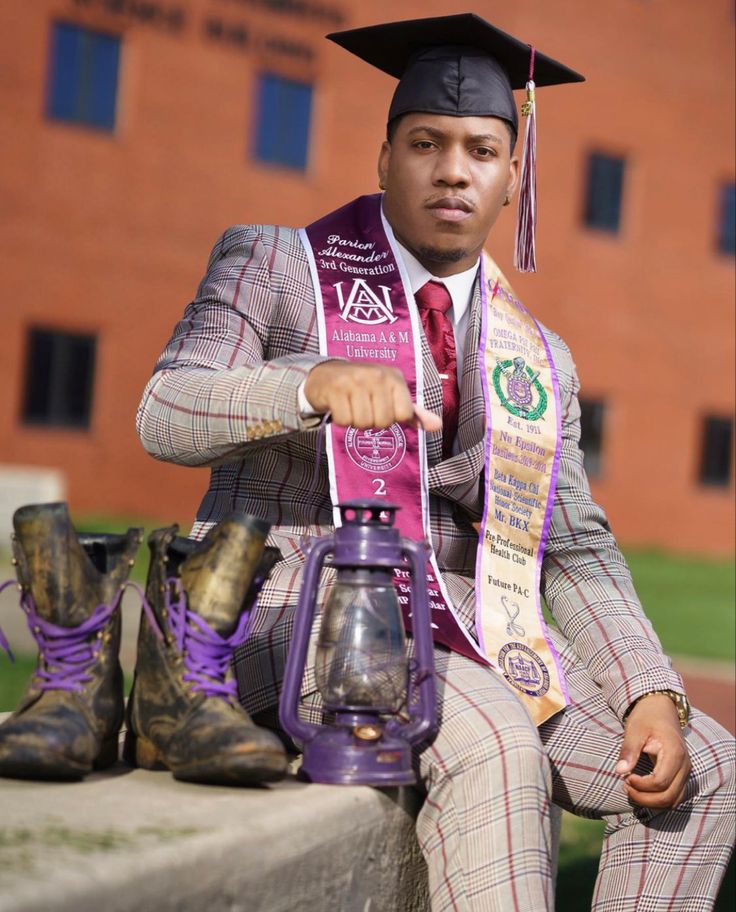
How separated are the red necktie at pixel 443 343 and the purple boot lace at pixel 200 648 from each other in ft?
2.84

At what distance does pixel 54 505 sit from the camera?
2232mm

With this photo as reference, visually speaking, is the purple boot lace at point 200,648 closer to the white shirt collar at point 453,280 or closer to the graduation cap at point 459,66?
the white shirt collar at point 453,280

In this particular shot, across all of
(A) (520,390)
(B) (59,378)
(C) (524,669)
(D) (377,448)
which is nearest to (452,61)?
(A) (520,390)

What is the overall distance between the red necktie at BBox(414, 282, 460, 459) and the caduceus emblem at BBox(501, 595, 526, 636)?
340 mm

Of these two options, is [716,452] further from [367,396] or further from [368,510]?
[367,396]

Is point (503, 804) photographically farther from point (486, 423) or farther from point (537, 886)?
point (486, 423)

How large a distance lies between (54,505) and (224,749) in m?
0.46

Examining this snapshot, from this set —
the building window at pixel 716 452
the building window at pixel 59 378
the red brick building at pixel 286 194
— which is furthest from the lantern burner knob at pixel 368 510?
the building window at pixel 716 452

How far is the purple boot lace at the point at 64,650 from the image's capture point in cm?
224

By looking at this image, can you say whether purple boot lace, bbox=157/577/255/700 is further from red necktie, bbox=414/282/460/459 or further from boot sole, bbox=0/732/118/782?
red necktie, bbox=414/282/460/459

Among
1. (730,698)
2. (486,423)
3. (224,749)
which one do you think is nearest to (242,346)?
(486,423)

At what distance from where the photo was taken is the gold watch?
2.75m

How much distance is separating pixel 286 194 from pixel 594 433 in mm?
5860

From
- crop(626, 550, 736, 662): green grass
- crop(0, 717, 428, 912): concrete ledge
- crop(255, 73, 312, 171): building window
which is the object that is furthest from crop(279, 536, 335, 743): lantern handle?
crop(255, 73, 312, 171): building window
